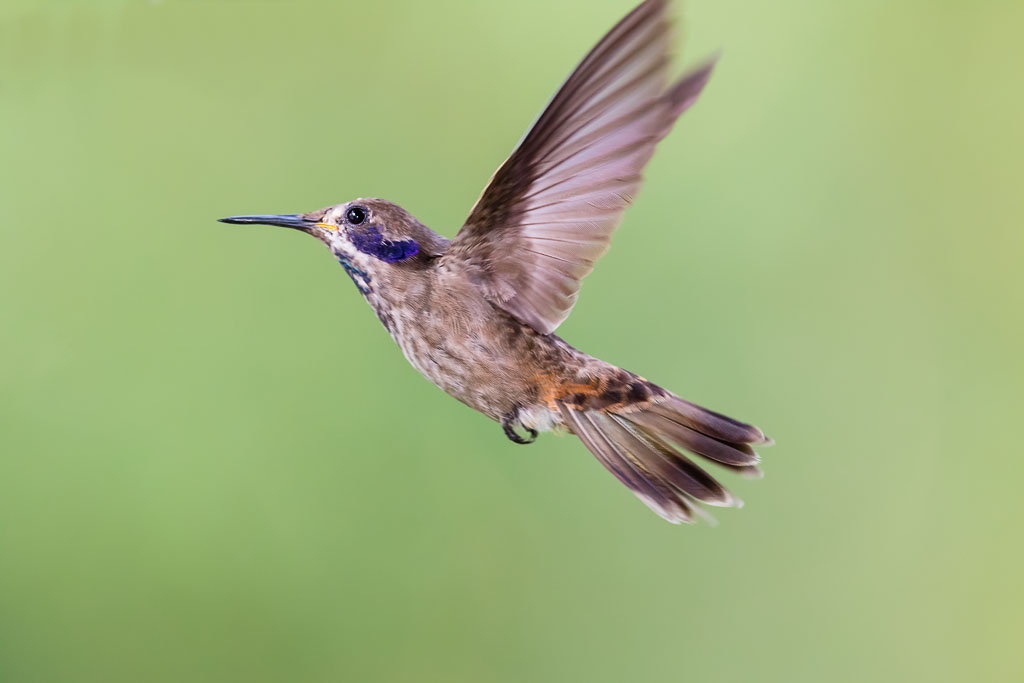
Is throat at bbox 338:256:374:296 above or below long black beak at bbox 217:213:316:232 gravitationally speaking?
below

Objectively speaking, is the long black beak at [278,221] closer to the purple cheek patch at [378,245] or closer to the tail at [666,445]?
the purple cheek patch at [378,245]

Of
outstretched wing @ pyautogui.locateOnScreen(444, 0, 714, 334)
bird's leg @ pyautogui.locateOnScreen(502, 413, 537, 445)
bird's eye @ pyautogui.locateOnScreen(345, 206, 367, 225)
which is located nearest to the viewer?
outstretched wing @ pyautogui.locateOnScreen(444, 0, 714, 334)

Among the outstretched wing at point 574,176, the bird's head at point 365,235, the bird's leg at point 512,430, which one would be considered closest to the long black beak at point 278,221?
the bird's head at point 365,235

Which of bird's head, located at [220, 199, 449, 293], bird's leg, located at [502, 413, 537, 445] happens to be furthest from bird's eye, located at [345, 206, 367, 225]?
bird's leg, located at [502, 413, 537, 445]

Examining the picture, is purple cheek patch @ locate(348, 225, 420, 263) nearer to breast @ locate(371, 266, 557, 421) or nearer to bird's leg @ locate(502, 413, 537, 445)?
breast @ locate(371, 266, 557, 421)

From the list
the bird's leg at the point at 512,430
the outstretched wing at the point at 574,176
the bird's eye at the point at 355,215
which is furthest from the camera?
the bird's leg at the point at 512,430

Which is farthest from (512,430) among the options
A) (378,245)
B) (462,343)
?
(378,245)

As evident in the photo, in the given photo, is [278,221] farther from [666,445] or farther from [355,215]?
[666,445]
